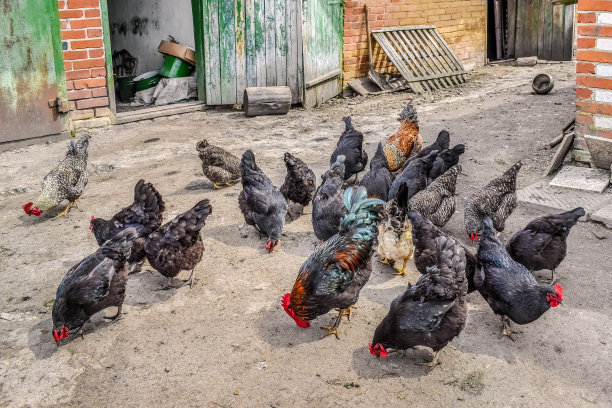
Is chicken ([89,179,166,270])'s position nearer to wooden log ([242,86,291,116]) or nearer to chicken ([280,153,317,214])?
chicken ([280,153,317,214])

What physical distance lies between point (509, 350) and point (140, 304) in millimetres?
3126

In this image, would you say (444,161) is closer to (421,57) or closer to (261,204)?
(261,204)

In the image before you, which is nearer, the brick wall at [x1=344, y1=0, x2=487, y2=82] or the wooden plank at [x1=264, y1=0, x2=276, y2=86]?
the wooden plank at [x1=264, y1=0, x2=276, y2=86]

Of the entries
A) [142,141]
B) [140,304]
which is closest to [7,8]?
[142,141]

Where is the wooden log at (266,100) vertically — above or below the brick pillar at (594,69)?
below

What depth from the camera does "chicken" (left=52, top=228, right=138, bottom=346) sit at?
4980mm

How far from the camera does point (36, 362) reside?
4.85 metres

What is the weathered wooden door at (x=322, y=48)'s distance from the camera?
39.3ft

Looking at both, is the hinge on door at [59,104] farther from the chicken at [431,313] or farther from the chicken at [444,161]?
the chicken at [431,313]

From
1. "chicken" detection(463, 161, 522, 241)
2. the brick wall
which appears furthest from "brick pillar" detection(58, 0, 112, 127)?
"chicken" detection(463, 161, 522, 241)

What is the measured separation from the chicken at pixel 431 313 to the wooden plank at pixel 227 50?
809cm

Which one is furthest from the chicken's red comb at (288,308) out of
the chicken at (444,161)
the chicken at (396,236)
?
the chicken at (444,161)

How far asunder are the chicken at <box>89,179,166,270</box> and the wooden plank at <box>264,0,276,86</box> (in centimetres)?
624

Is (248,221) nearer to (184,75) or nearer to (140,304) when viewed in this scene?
(140,304)
